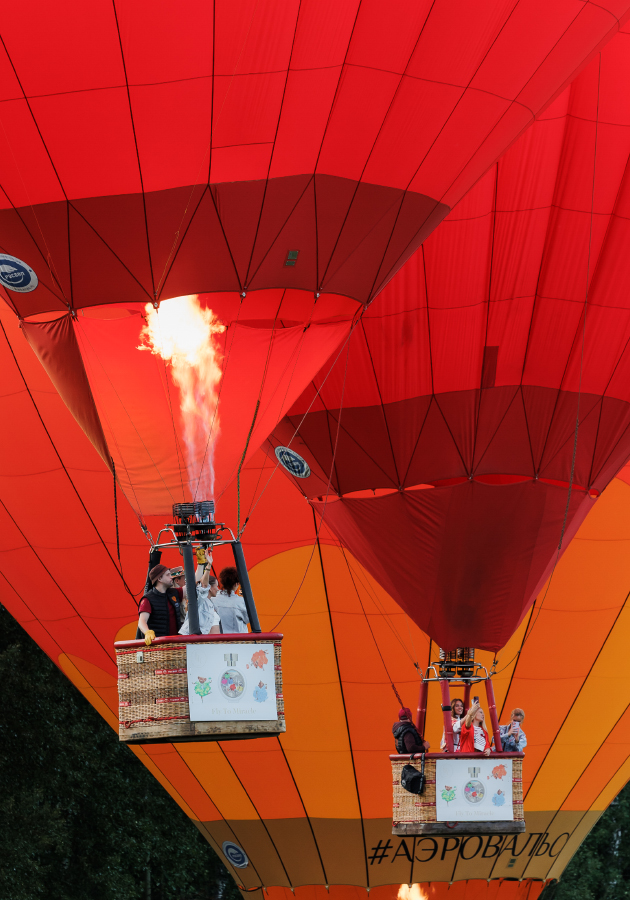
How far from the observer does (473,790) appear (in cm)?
736

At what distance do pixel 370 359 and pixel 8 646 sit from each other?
267 inches

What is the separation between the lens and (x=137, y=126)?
573 cm

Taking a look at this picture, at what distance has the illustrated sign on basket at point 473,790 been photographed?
7.33m

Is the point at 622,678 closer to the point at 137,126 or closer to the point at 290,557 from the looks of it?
the point at 290,557

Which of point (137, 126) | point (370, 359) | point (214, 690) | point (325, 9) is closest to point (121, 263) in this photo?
point (137, 126)

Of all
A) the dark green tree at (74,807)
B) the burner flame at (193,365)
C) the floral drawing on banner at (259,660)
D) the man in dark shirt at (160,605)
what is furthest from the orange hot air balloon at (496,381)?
the dark green tree at (74,807)

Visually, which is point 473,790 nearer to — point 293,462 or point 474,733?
point 474,733

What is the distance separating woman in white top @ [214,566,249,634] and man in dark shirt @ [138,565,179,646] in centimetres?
21

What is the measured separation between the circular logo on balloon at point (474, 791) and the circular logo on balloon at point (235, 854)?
384cm

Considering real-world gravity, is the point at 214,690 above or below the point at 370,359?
below

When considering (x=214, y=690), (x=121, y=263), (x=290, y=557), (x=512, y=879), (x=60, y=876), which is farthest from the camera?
(x=60, y=876)

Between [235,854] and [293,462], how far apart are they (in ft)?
11.9

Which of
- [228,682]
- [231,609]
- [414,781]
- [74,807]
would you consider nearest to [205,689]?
[228,682]

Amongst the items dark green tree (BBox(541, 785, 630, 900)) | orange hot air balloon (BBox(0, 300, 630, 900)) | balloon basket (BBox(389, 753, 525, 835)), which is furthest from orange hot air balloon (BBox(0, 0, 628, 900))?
dark green tree (BBox(541, 785, 630, 900))
